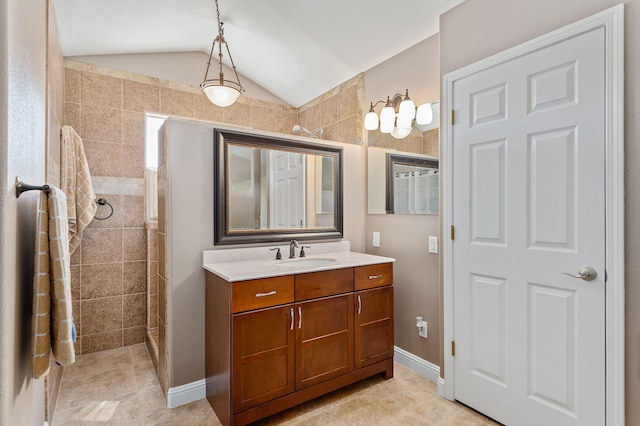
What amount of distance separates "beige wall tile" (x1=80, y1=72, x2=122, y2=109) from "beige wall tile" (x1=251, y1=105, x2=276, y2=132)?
1.35 metres

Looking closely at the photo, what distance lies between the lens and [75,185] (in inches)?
91.1

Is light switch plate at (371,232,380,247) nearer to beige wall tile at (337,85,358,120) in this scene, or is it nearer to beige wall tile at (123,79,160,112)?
beige wall tile at (337,85,358,120)

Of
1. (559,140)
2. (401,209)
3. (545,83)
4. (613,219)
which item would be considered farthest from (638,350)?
(401,209)

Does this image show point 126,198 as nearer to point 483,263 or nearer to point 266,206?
point 266,206

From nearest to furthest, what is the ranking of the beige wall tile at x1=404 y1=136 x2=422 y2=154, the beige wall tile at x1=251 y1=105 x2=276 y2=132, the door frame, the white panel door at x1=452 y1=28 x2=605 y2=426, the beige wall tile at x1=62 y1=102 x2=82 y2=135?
the door frame
the white panel door at x1=452 y1=28 x2=605 y2=426
the beige wall tile at x1=404 y1=136 x2=422 y2=154
the beige wall tile at x1=62 y1=102 x2=82 y2=135
the beige wall tile at x1=251 y1=105 x2=276 y2=132

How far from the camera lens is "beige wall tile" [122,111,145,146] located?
3064 millimetres

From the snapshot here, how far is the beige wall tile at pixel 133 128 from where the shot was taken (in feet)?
10.1

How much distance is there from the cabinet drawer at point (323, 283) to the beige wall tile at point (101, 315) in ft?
6.62

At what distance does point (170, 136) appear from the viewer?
215 cm

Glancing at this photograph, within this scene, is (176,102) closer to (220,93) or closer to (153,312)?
(220,93)

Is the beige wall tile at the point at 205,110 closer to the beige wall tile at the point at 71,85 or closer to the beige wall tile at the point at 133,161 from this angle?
the beige wall tile at the point at 133,161

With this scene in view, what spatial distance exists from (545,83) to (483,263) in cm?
107

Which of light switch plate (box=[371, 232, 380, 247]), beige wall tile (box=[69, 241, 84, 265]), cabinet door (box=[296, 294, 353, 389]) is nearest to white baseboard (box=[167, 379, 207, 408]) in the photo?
cabinet door (box=[296, 294, 353, 389])

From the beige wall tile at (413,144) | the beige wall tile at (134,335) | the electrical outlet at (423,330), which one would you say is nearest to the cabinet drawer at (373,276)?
the electrical outlet at (423,330)
